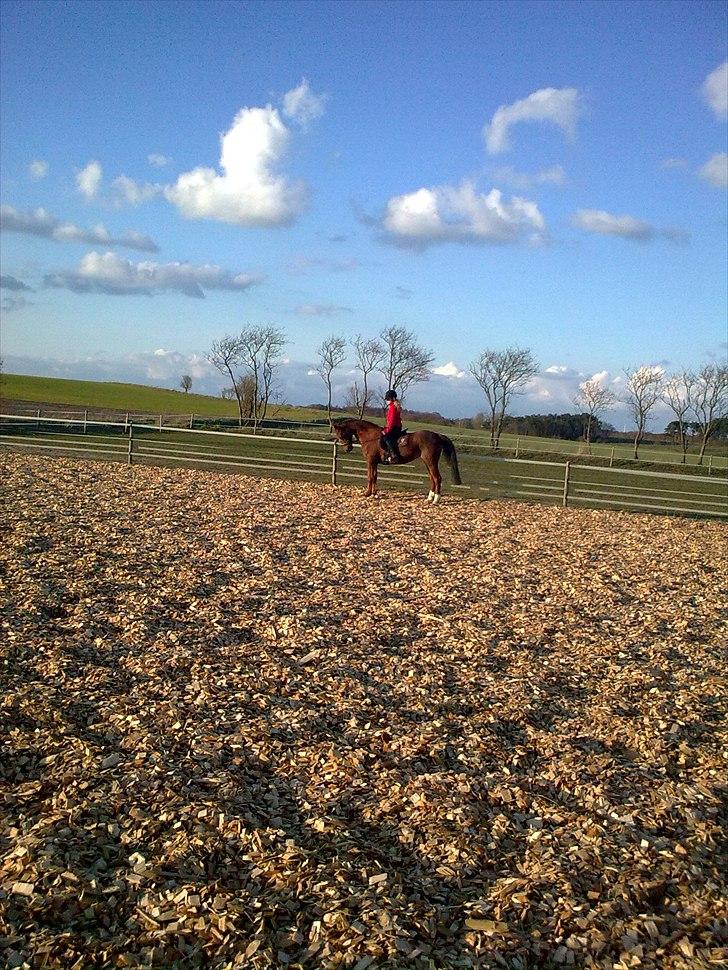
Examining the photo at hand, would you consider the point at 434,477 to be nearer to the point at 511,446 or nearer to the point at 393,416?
the point at 393,416

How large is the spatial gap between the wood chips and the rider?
6222mm

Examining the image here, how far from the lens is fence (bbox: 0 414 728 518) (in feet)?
54.7

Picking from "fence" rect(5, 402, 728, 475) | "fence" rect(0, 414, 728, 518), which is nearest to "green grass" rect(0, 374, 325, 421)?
"fence" rect(5, 402, 728, 475)

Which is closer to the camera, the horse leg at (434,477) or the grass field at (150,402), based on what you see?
the horse leg at (434,477)

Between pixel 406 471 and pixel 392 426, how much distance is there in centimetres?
957

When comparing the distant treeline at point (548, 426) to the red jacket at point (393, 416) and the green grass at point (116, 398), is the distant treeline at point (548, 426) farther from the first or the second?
the red jacket at point (393, 416)

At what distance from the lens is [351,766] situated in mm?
4395

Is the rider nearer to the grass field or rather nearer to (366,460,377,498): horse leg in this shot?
(366,460,377,498): horse leg

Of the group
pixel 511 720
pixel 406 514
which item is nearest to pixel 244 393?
pixel 406 514

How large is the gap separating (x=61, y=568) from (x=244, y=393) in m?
54.5

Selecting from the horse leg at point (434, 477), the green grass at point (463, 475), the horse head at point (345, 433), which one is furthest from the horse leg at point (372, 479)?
the green grass at point (463, 475)

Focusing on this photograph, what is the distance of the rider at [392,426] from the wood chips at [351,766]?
6222mm

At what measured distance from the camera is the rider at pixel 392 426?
1520 centimetres

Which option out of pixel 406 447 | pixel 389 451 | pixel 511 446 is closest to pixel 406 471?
pixel 406 447
